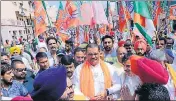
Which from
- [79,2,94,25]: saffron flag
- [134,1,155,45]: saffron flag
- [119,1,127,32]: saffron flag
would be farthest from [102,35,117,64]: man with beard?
[119,1,127,32]: saffron flag

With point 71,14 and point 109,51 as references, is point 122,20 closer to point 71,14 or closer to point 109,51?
point 71,14

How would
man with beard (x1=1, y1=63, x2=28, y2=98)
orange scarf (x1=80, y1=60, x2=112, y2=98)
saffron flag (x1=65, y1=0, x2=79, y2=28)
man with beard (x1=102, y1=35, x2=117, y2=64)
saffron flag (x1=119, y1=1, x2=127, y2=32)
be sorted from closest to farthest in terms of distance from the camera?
man with beard (x1=1, y1=63, x2=28, y2=98)
orange scarf (x1=80, y1=60, x2=112, y2=98)
man with beard (x1=102, y1=35, x2=117, y2=64)
saffron flag (x1=65, y1=0, x2=79, y2=28)
saffron flag (x1=119, y1=1, x2=127, y2=32)

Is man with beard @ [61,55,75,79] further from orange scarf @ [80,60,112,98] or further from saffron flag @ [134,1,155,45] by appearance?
saffron flag @ [134,1,155,45]

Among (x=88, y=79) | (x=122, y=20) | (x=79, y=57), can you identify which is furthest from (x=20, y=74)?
(x=122, y=20)

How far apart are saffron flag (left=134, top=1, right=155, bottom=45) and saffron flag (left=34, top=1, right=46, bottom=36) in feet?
6.00

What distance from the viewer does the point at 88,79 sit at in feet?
13.0

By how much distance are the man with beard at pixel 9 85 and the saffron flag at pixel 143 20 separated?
3042mm

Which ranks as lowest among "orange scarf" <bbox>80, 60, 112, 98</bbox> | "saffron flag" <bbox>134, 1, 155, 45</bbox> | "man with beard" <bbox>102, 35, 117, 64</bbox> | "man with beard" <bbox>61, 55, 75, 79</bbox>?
"orange scarf" <bbox>80, 60, 112, 98</bbox>

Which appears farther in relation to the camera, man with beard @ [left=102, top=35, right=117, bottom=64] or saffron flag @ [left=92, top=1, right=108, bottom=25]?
saffron flag @ [left=92, top=1, right=108, bottom=25]

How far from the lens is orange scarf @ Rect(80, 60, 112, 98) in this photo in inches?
153

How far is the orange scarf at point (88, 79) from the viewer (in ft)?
12.7

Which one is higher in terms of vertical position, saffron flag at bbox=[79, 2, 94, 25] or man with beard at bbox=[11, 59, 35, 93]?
saffron flag at bbox=[79, 2, 94, 25]

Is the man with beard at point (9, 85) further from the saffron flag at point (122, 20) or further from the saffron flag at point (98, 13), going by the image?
the saffron flag at point (122, 20)

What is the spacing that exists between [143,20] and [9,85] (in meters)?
3.58
